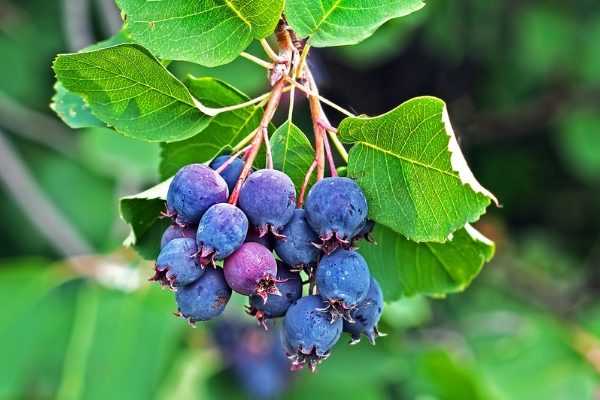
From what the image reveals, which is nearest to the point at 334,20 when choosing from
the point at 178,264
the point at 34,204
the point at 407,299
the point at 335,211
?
the point at 335,211

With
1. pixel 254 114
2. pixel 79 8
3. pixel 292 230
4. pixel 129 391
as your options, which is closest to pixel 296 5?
pixel 254 114

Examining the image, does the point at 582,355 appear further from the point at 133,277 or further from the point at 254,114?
the point at 254,114

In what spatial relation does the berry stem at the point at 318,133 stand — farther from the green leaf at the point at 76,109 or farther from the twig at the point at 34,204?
the twig at the point at 34,204

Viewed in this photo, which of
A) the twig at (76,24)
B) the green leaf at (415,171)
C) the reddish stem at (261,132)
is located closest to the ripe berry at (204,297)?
the reddish stem at (261,132)

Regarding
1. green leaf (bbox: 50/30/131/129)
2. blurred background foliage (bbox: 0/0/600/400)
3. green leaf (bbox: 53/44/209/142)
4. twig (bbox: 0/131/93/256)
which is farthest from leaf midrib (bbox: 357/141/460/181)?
twig (bbox: 0/131/93/256)

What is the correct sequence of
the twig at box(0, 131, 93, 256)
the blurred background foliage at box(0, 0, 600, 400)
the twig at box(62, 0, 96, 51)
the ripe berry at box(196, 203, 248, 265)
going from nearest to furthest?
the ripe berry at box(196, 203, 248, 265), the blurred background foliage at box(0, 0, 600, 400), the twig at box(62, 0, 96, 51), the twig at box(0, 131, 93, 256)

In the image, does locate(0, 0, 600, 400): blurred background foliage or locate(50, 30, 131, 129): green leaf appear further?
locate(0, 0, 600, 400): blurred background foliage

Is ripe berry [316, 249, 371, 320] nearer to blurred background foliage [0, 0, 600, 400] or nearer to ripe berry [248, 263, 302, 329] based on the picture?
ripe berry [248, 263, 302, 329]

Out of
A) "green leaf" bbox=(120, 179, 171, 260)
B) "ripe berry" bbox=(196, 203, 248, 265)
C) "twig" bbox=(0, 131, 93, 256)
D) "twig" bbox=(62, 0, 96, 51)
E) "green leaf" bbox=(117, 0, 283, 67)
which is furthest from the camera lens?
"twig" bbox=(0, 131, 93, 256)
